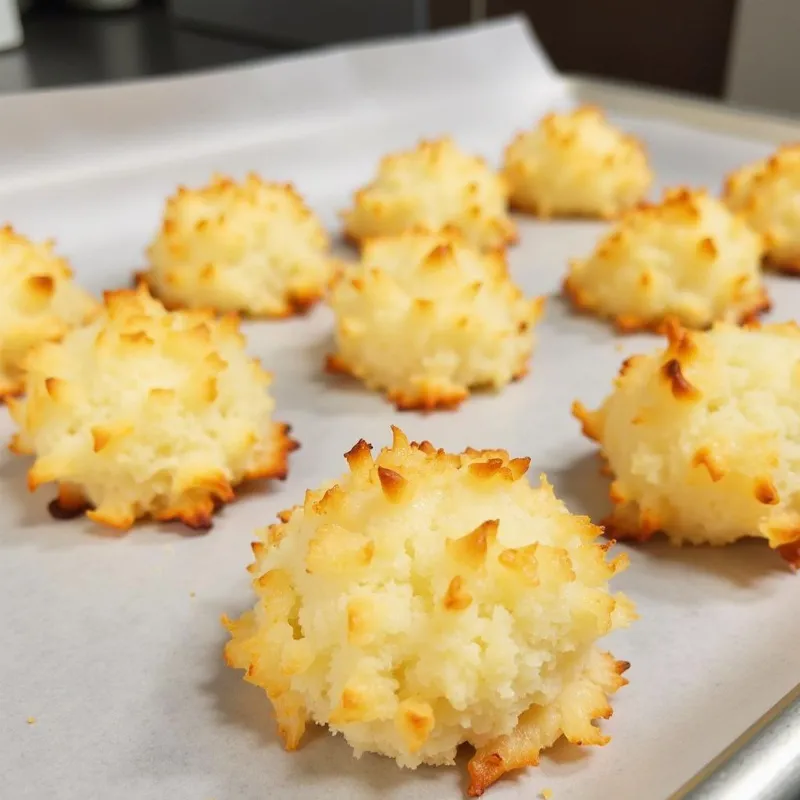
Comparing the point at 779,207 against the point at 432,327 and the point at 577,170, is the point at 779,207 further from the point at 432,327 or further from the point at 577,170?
the point at 432,327

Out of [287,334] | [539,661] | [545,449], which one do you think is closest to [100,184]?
[287,334]

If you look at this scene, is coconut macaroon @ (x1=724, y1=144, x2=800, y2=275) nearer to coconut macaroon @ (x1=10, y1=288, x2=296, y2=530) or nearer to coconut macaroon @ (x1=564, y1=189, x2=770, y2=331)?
coconut macaroon @ (x1=564, y1=189, x2=770, y2=331)

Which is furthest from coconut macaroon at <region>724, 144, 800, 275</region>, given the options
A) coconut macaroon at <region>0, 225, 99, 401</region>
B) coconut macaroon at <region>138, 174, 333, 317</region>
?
coconut macaroon at <region>0, 225, 99, 401</region>

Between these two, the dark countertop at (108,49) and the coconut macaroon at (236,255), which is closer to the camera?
the coconut macaroon at (236,255)

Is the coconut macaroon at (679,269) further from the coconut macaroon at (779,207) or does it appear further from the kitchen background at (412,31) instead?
the kitchen background at (412,31)

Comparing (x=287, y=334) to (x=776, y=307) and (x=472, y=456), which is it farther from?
(x=776, y=307)

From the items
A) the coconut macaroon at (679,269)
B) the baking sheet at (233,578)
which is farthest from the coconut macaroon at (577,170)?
the coconut macaroon at (679,269)
